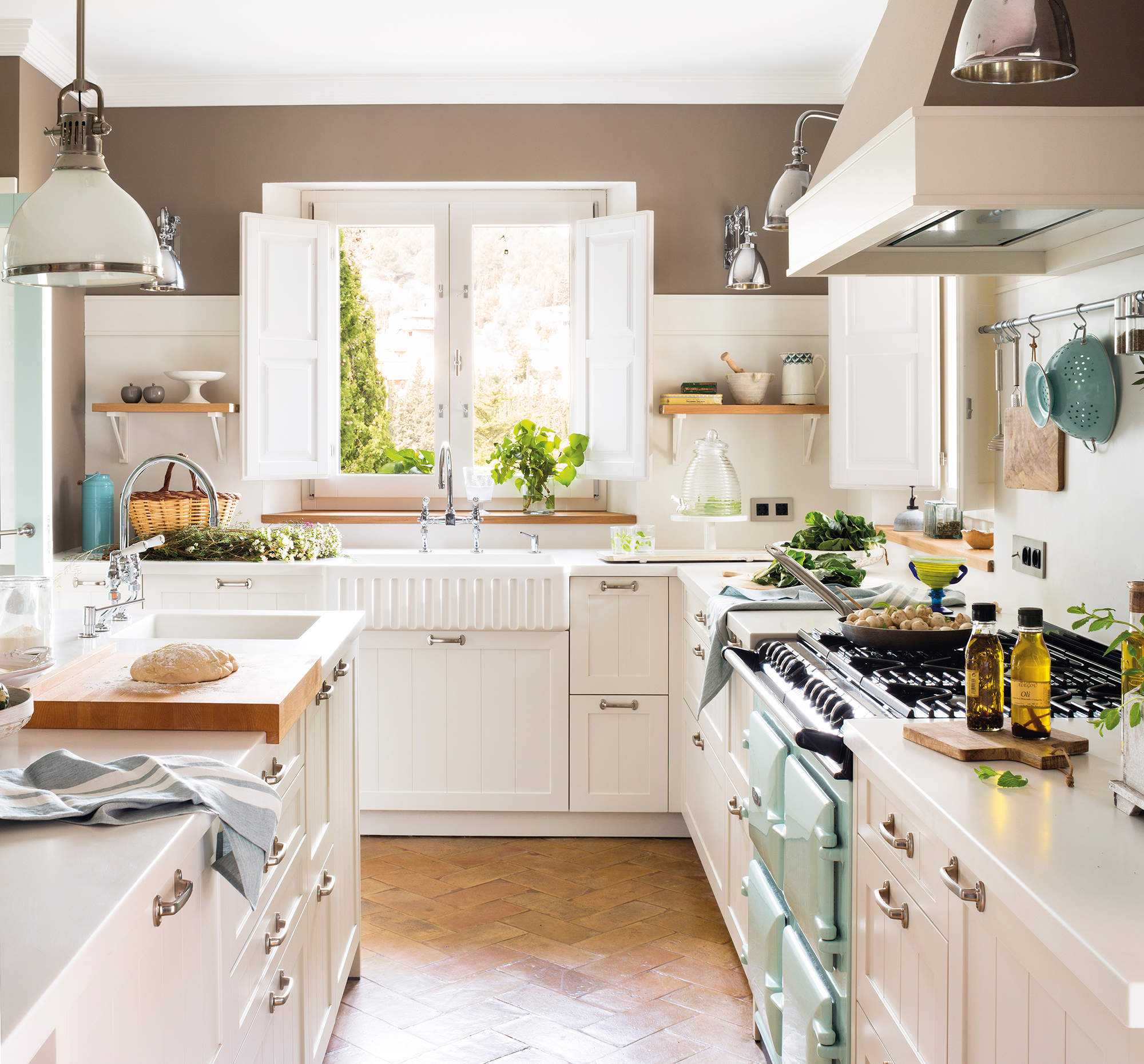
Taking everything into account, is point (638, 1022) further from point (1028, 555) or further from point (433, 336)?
point (433, 336)

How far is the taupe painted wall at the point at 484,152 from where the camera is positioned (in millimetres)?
4105

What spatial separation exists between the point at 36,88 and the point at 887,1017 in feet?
13.1

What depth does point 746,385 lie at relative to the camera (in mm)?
4086

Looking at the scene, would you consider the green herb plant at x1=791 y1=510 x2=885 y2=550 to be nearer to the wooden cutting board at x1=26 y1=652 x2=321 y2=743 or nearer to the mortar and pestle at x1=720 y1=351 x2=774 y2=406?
the mortar and pestle at x1=720 y1=351 x2=774 y2=406

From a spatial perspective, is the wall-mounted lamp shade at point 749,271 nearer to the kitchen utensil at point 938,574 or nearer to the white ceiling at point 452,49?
the white ceiling at point 452,49

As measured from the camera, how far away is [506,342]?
437 cm

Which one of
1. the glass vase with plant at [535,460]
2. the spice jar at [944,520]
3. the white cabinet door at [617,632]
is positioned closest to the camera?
the spice jar at [944,520]

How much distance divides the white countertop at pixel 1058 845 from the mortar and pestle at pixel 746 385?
2740 millimetres

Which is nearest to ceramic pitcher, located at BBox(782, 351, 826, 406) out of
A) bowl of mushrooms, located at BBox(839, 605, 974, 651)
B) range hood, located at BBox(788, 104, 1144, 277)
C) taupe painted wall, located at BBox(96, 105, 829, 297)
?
taupe painted wall, located at BBox(96, 105, 829, 297)

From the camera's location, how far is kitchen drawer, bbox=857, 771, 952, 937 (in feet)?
4.13

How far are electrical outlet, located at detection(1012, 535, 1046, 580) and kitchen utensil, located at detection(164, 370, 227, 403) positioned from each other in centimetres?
295

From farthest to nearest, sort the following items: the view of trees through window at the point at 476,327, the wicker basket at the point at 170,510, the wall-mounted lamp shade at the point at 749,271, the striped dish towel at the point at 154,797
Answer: the view of trees through window at the point at 476,327, the wicker basket at the point at 170,510, the wall-mounted lamp shade at the point at 749,271, the striped dish towel at the point at 154,797

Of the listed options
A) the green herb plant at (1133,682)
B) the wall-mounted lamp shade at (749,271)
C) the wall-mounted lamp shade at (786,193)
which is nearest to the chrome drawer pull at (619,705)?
the wall-mounted lamp shade at (749,271)

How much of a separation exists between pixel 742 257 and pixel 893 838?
7.85 ft
